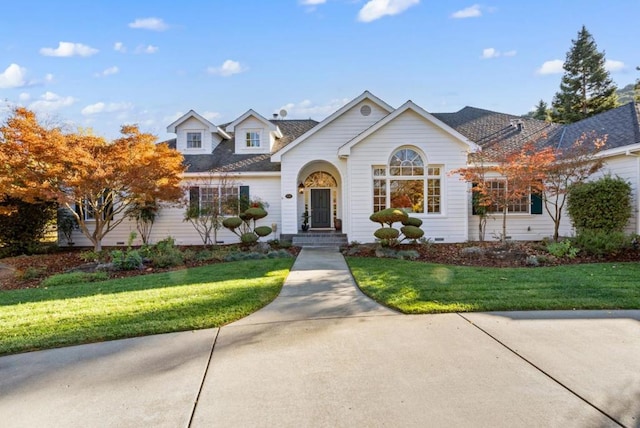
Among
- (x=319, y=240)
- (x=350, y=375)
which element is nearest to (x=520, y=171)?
(x=319, y=240)

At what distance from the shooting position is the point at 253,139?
16859 mm

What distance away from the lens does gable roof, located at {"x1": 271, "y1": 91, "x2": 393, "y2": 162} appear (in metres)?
14.3

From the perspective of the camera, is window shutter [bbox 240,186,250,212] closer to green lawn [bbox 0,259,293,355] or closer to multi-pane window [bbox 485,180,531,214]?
green lawn [bbox 0,259,293,355]

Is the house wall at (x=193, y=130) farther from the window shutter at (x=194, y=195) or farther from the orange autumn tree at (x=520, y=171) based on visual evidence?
the orange autumn tree at (x=520, y=171)

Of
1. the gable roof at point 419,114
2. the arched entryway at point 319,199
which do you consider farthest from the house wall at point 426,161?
the arched entryway at point 319,199

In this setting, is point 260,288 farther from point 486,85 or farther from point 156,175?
point 486,85

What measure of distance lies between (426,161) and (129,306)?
10956mm

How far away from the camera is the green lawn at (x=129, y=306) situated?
4.63 metres

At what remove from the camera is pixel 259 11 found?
12.3 metres

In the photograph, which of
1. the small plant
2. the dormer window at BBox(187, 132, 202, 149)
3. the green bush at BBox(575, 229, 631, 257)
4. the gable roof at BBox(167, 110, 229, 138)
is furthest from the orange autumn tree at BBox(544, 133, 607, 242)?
the dormer window at BBox(187, 132, 202, 149)

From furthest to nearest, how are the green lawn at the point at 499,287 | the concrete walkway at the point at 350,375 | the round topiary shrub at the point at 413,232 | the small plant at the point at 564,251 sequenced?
the round topiary shrub at the point at 413,232 < the small plant at the point at 564,251 < the green lawn at the point at 499,287 < the concrete walkway at the point at 350,375

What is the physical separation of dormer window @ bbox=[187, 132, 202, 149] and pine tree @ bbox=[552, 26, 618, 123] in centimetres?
3486

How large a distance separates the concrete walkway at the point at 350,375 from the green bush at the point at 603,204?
25.2 feet

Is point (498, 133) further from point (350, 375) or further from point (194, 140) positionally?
point (350, 375)
